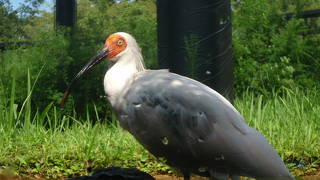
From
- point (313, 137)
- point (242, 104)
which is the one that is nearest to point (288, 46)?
point (242, 104)

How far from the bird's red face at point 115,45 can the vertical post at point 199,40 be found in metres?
1.69

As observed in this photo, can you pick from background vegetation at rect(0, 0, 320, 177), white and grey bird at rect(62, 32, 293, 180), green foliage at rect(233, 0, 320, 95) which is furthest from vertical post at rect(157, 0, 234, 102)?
white and grey bird at rect(62, 32, 293, 180)

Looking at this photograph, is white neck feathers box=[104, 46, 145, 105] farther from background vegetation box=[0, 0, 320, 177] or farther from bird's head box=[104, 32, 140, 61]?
background vegetation box=[0, 0, 320, 177]

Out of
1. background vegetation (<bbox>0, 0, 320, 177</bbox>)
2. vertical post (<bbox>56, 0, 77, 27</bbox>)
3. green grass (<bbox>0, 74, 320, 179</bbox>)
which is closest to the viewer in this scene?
green grass (<bbox>0, 74, 320, 179</bbox>)

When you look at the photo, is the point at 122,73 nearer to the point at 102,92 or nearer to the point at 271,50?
the point at 102,92

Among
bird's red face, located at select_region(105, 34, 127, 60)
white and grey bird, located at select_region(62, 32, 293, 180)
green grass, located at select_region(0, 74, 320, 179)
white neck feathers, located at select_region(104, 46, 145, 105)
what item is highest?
bird's red face, located at select_region(105, 34, 127, 60)

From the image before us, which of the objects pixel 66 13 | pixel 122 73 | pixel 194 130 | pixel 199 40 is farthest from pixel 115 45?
pixel 66 13

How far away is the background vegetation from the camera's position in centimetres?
463

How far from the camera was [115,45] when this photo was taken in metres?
4.00

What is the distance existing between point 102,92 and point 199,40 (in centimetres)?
199

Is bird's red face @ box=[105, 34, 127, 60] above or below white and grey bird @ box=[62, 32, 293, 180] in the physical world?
above

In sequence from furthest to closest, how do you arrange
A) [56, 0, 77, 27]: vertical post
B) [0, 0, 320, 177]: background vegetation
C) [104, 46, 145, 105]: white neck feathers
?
[56, 0, 77, 27]: vertical post
[0, 0, 320, 177]: background vegetation
[104, 46, 145, 105]: white neck feathers

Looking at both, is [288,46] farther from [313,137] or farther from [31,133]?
[31,133]

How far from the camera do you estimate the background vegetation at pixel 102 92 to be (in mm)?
4629
